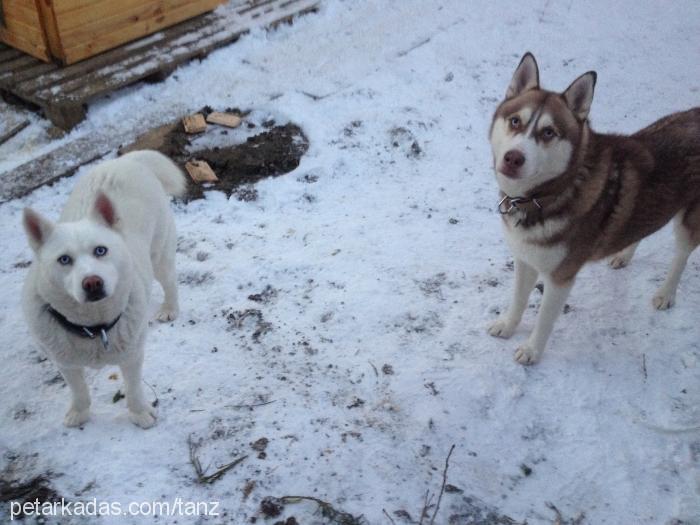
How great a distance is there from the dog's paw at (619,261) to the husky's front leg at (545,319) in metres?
1.14

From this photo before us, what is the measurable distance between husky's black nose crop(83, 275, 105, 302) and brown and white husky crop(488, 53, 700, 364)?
6.21 ft

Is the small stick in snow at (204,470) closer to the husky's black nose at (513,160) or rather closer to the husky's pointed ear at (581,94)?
the husky's black nose at (513,160)

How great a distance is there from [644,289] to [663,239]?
0.71 metres

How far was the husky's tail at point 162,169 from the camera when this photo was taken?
10.7 feet

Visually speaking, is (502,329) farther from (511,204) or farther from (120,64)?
(120,64)

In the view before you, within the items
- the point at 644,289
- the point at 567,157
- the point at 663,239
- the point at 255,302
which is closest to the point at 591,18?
the point at 663,239

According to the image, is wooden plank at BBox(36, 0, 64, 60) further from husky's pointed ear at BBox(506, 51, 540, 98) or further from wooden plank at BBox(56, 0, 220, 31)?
husky's pointed ear at BBox(506, 51, 540, 98)

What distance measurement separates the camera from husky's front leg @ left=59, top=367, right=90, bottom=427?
2699 millimetres

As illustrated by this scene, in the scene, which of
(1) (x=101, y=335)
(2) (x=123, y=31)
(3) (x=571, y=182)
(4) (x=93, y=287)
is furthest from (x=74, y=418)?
(2) (x=123, y=31)

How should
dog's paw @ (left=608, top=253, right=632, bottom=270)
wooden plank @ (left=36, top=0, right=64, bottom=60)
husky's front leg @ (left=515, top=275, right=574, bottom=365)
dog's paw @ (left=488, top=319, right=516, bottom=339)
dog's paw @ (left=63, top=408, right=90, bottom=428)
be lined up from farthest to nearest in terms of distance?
wooden plank @ (left=36, top=0, right=64, bottom=60) < dog's paw @ (left=608, top=253, right=632, bottom=270) < dog's paw @ (left=488, top=319, right=516, bottom=339) < husky's front leg @ (left=515, top=275, right=574, bottom=365) < dog's paw @ (left=63, top=408, right=90, bottom=428)

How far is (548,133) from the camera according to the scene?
8.89 ft

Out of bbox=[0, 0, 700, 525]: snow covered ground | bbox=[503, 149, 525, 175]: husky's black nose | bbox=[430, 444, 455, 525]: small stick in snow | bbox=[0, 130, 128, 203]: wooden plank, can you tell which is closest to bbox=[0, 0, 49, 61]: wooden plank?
bbox=[0, 0, 700, 525]: snow covered ground

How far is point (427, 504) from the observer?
102 inches

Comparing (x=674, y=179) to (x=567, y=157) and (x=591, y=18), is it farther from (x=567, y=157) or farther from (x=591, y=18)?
(x=591, y=18)
